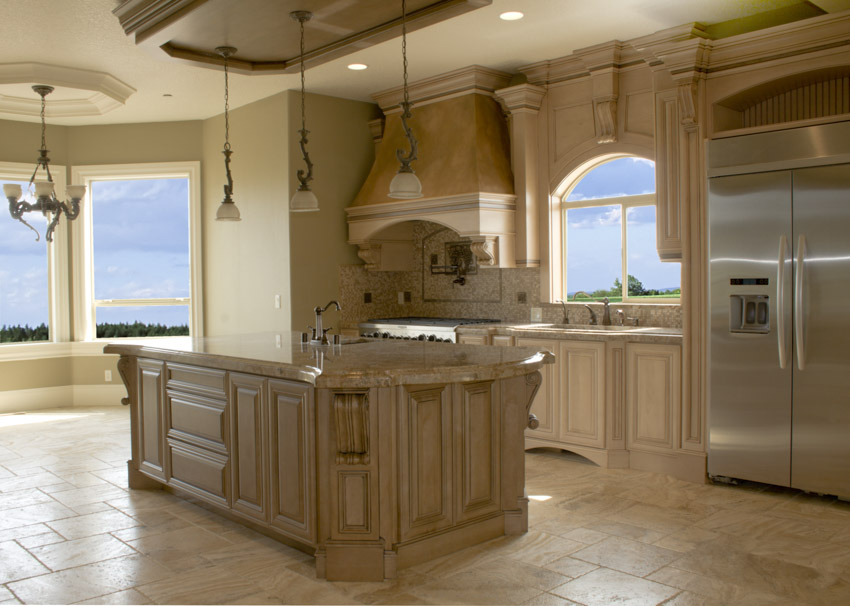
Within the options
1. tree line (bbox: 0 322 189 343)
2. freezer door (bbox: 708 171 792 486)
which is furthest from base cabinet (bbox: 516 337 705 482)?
tree line (bbox: 0 322 189 343)

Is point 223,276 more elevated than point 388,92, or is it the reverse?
point 388,92

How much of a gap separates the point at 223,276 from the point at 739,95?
16.0 feet

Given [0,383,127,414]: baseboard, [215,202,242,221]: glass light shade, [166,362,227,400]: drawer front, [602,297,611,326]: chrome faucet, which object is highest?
[215,202,242,221]: glass light shade

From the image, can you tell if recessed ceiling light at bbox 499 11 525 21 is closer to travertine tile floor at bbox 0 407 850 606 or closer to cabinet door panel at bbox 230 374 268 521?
cabinet door panel at bbox 230 374 268 521

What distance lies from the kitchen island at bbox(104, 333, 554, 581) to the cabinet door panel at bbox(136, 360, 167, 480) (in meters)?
0.33

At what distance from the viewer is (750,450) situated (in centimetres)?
448

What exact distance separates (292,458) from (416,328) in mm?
2779

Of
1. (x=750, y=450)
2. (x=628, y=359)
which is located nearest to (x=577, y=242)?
(x=628, y=359)

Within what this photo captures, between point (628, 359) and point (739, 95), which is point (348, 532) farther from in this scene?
point (739, 95)

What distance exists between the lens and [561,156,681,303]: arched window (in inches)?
224

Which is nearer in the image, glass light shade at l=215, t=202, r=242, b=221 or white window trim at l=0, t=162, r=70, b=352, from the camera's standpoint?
glass light shade at l=215, t=202, r=242, b=221

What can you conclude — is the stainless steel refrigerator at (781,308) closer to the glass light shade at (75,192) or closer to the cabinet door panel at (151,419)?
the cabinet door panel at (151,419)

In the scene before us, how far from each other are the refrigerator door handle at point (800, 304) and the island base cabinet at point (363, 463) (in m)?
1.64

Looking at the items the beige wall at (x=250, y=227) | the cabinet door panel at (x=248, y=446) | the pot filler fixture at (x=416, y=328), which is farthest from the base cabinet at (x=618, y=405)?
the beige wall at (x=250, y=227)
